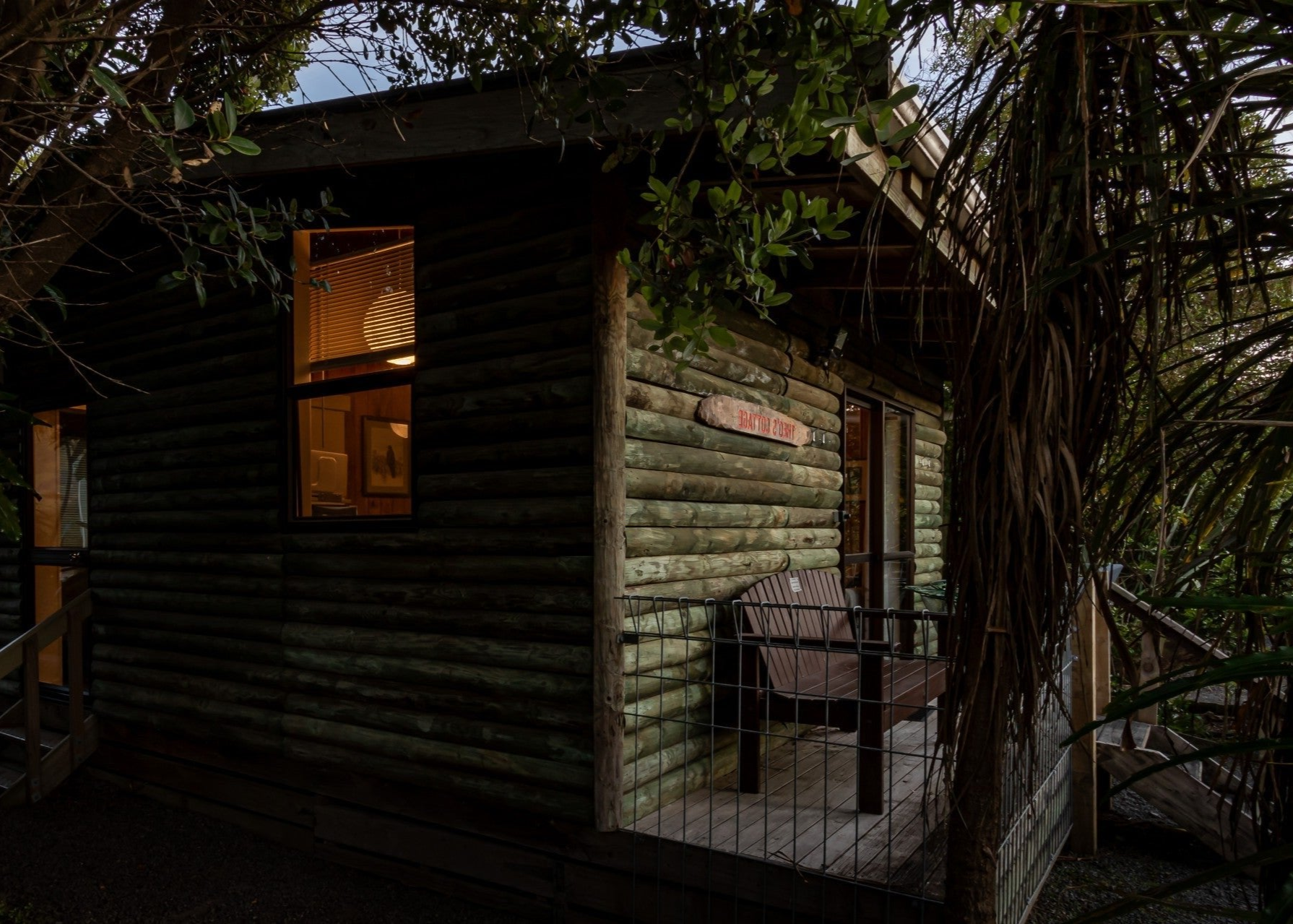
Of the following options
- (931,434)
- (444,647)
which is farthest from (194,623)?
(931,434)

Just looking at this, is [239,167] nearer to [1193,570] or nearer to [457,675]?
[457,675]

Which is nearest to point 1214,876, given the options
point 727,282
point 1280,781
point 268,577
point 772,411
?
point 1280,781

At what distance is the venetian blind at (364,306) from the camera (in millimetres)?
4867

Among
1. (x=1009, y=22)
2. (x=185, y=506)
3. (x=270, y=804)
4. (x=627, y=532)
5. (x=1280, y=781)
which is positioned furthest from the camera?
(x=185, y=506)

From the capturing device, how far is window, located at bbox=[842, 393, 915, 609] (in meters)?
7.07

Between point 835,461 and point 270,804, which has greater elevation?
point 835,461

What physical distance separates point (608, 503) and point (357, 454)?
1.80m

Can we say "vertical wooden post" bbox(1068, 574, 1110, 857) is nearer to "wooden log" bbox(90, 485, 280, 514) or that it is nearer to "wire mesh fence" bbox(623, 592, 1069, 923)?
"wire mesh fence" bbox(623, 592, 1069, 923)

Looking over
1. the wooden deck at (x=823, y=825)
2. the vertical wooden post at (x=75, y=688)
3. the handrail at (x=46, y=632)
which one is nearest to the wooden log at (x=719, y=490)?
the wooden deck at (x=823, y=825)

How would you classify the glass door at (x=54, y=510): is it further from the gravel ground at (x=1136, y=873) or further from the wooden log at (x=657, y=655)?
the gravel ground at (x=1136, y=873)

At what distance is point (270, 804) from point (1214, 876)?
5256 millimetres

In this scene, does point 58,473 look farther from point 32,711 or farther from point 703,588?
point 703,588

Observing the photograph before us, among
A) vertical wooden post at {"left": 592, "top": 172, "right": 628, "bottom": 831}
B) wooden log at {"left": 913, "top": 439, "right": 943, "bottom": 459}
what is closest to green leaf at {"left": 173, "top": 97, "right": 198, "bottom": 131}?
vertical wooden post at {"left": 592, "top": 172, "right": 628, "bottom": 831}

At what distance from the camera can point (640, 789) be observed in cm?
409
